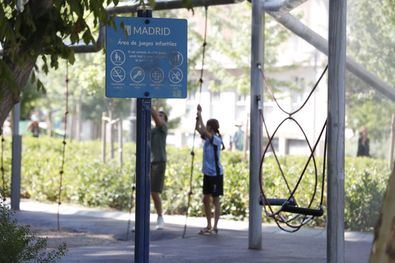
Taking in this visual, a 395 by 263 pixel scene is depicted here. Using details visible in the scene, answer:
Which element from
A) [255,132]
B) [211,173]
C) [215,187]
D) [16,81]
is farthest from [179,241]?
A: [16,81]

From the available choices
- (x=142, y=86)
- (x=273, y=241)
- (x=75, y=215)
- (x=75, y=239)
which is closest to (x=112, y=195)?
(x=75, y=215)

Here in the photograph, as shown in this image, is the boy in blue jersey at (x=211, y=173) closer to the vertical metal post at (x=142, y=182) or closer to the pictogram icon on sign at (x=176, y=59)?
the pictogram icon on sign at (x=176, y=59)

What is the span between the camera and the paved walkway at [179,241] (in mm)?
11523

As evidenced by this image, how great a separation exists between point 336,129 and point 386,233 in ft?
18.2

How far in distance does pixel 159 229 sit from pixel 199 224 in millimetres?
1398

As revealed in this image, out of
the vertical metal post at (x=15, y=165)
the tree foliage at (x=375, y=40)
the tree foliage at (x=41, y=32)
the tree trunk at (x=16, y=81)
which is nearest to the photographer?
the tree foliage at (x=41, y=32)

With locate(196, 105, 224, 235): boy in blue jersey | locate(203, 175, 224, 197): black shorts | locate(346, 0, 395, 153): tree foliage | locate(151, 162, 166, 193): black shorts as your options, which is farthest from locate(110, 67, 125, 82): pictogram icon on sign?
locate(346, 0, 395, 153): tree foliage

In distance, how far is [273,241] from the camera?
44.1ft

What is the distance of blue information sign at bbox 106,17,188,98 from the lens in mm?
8016

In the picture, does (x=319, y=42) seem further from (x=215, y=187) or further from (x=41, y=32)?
(x=41, y=32)

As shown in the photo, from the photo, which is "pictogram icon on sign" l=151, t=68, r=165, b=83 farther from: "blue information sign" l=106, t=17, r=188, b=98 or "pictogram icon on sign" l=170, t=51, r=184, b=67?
"pictogram icon on sign" l=170, t=51, r=184, b=67

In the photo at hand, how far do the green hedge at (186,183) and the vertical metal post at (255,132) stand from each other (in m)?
2.94

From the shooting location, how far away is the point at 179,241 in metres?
13.4

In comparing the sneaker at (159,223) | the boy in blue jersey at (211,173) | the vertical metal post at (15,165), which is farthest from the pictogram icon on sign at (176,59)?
the vertical metal post at (15,165)
